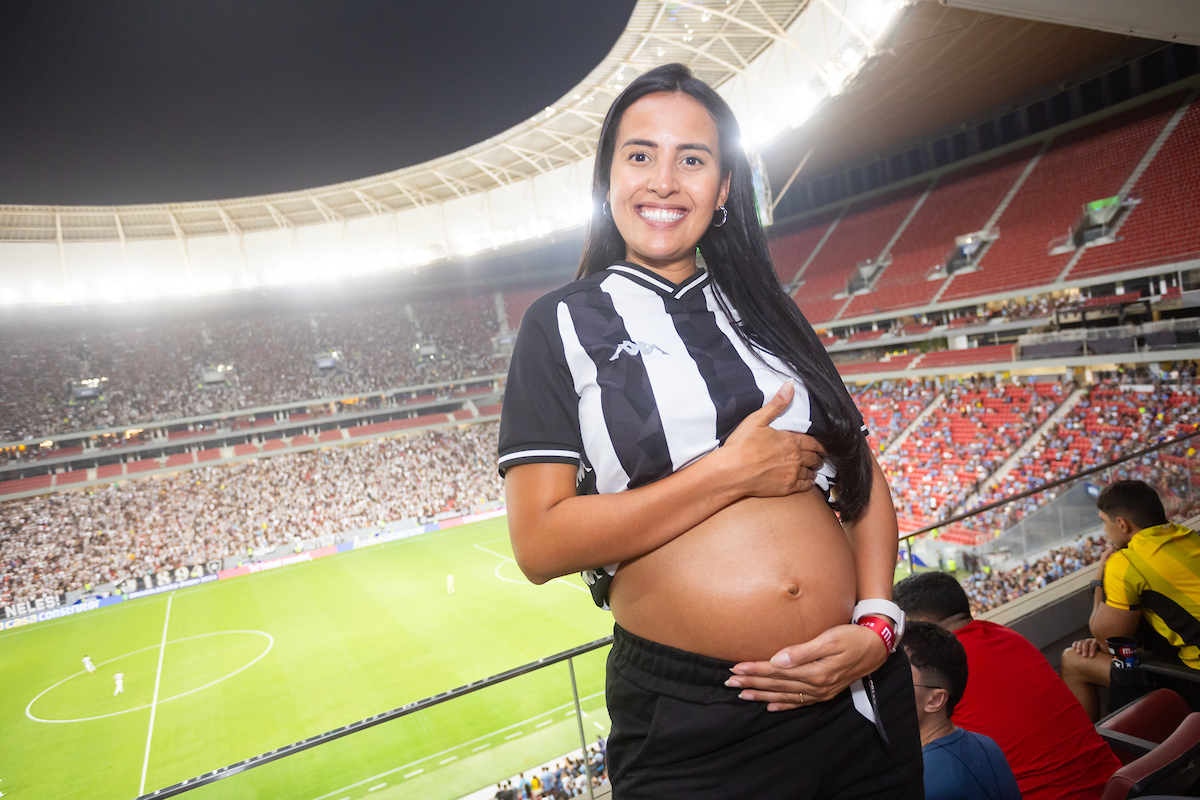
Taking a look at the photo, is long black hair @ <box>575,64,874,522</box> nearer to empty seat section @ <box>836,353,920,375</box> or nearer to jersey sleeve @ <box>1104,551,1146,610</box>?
jersey sleeve @ <box>1104,551,1146,610</box>

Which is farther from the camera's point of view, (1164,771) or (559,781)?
(559,781)

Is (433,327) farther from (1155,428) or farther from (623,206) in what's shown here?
(623,206)

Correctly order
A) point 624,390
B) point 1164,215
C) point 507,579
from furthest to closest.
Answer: point 507,579 < point 1164,215 < point 624,390

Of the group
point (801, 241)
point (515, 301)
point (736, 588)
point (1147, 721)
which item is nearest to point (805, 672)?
point (736, 588)

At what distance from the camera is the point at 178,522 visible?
26.8m

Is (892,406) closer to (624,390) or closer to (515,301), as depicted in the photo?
(515,301)

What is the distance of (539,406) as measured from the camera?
115 centimetres

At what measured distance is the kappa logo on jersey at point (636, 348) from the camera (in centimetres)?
123

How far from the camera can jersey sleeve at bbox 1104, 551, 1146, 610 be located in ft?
11.0

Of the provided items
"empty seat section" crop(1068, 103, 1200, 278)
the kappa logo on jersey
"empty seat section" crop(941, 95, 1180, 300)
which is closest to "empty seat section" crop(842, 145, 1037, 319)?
"empty seat section" crop(941, 95, 1180, 300)

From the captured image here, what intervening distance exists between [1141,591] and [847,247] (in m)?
31.2

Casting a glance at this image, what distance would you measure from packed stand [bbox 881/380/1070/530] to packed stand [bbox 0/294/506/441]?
24603 mm

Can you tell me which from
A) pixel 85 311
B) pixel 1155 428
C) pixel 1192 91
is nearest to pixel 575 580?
pixel 1155 428

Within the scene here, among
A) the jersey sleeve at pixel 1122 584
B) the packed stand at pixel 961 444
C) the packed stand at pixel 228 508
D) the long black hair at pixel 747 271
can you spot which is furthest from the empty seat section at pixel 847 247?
the long black hair at pixel 747 271
